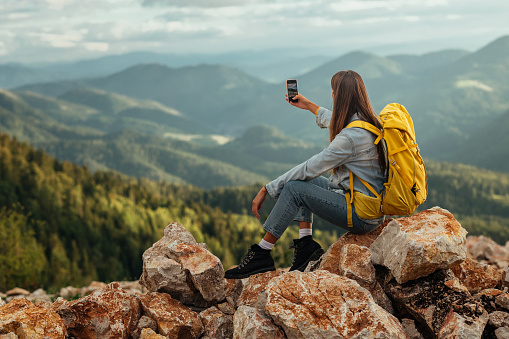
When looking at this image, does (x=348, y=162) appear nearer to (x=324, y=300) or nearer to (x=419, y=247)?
(x=419, y=247)

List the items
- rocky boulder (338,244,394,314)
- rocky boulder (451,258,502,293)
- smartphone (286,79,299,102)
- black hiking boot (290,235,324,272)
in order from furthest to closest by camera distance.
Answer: smartphone (286,79,299,102) < black hiking boot (290,235,324,272) < rocky boulder (451,258,502,293) < rocky boulder (338,244,394,314)

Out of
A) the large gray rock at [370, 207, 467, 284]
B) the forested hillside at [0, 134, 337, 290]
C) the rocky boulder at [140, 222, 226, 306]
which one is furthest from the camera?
the forested hillside at [0, 134, 337, 290]

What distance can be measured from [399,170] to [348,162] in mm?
839

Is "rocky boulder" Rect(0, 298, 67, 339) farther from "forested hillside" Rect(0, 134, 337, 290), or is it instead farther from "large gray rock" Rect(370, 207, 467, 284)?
"forested hillside" Rect(0, 134, 337, 290)

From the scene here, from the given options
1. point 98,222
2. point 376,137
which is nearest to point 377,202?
point 376,137

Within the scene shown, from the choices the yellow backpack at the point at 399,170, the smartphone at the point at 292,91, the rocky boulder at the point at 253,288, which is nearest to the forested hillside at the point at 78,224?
the rocky boulder at the point at 253,288

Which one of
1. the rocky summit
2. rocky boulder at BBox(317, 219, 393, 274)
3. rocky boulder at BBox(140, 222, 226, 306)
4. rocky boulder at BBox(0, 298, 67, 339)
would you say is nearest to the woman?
rocky boulder at BBox(317, 219, 393, 274)

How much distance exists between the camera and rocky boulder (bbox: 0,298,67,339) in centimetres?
605

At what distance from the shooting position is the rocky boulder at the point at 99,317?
6.85m

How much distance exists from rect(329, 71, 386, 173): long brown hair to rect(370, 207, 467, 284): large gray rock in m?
1.08

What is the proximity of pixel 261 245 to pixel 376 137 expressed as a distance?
2758mm

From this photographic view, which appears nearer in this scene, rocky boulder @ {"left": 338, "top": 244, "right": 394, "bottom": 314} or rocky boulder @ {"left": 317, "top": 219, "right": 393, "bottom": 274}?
rocky boulder @ {"left": 338, "top": 244, "right": 394, "bottom": 314}

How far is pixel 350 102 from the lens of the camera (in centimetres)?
716

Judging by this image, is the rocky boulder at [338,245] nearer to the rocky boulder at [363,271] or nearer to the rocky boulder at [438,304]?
the rocky boulder at [363,271]
